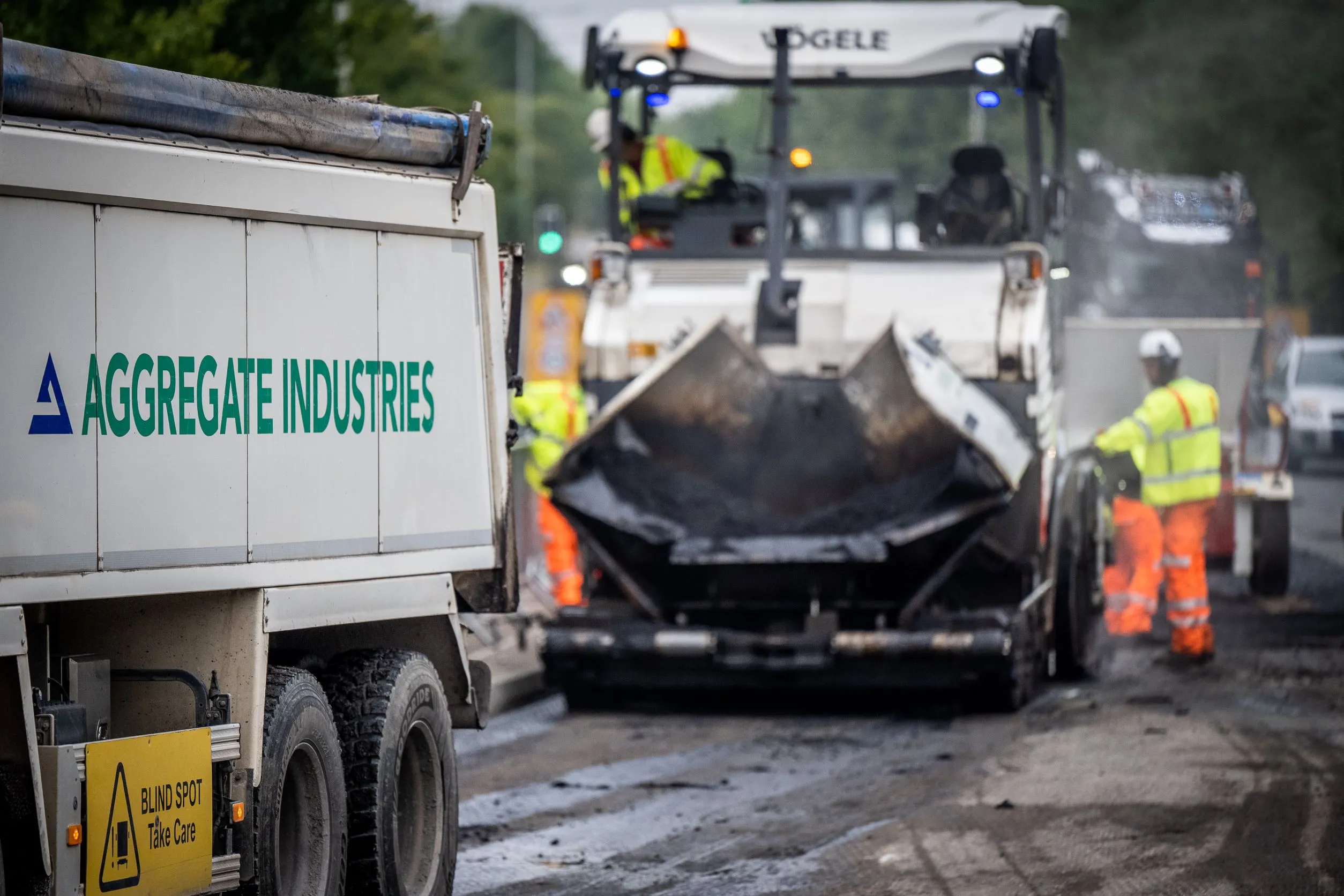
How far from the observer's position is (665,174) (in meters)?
12.2

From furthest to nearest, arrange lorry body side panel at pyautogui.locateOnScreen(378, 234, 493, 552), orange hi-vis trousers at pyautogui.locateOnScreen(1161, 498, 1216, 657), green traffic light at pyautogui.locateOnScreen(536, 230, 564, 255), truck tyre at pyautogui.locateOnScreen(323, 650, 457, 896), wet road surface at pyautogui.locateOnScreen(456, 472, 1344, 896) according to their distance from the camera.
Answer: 1. orange hi-vis trousers at pyautogui.locateOnScreen(1161, 498, 1216, 657)
2. green traffic light at pyautogui.locateOnScreen(536, 230, 564, 255)
3. wet road surface at pyautogui.locateOnScreen(456, 472, 1344, 896)
4. lorry body side panel at pyautogui.locateOnScreen(378, 234, 493, 552)
5. truck tyre at pyautogui.locateOnScreen(323, 650, 457, 896)

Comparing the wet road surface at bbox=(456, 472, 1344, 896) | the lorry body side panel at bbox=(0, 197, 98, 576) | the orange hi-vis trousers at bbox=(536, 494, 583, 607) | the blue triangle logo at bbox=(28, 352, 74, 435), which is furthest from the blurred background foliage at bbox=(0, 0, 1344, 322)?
the blue triangle logo at bbox=(28, 352, 74, 435)

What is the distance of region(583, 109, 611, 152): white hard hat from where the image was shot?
11922 mm

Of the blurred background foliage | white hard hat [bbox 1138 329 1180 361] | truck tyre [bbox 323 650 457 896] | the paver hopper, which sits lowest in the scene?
truck tyre [bbox 323 650 457 896]

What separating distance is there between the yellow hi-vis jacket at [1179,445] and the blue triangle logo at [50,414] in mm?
8548

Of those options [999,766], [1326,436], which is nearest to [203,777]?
[999,766]

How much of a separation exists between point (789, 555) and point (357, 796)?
4.28 m

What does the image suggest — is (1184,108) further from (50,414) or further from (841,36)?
(50,414)

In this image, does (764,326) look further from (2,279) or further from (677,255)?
(2,279)

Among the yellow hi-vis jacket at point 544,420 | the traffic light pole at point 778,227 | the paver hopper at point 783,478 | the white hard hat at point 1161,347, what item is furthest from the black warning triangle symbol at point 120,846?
the white hard hat at point 1161,347

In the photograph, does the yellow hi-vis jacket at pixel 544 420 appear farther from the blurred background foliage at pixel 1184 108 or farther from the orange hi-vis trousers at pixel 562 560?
the blurred background foliage at pixel 1184 108

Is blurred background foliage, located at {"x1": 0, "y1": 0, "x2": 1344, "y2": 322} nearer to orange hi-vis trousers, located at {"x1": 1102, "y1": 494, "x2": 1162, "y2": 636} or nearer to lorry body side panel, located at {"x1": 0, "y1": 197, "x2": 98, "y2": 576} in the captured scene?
orange hi-vis trousers, located at {"x1": 1102, "y1": 494, "x2": 1162, "y2": 636}

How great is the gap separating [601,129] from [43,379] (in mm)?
7290

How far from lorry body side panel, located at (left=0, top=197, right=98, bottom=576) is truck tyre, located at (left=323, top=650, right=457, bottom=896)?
4.38 feet
